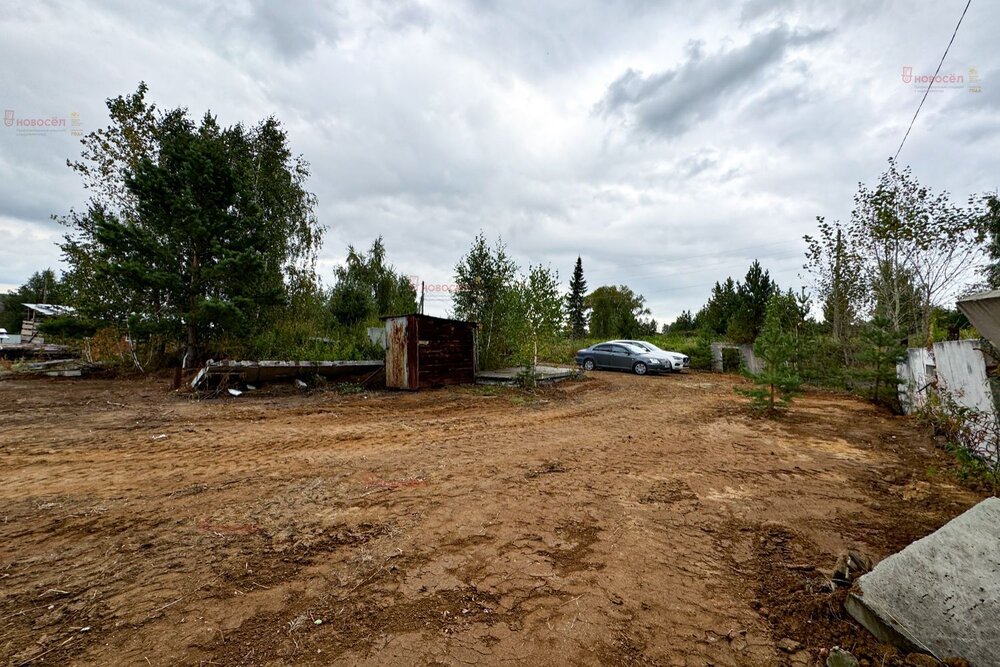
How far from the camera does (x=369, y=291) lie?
23.1m

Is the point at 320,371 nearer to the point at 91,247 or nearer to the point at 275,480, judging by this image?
the point at 275,480

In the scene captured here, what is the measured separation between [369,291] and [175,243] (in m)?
11.4

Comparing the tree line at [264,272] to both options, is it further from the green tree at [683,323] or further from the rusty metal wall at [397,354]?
the green tree at [683,323]

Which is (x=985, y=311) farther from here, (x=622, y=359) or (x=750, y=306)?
(x=750, y=306)

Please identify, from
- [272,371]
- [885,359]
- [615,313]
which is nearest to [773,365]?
[885,359]

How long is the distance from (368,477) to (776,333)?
8.76 meters

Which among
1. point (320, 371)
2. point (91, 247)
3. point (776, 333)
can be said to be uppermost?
point (91, 247)

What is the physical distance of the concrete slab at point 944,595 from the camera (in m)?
1.83

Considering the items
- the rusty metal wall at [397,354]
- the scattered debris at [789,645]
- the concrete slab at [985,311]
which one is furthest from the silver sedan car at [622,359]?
the scattered debris at [789,645]

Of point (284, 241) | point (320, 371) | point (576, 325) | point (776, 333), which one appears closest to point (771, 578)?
point (776, 333)

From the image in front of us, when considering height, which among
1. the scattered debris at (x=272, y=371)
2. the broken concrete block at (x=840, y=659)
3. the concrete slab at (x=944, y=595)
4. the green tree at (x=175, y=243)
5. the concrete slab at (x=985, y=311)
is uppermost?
the green tree at (x=175, y=243)

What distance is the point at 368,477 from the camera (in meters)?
4.40

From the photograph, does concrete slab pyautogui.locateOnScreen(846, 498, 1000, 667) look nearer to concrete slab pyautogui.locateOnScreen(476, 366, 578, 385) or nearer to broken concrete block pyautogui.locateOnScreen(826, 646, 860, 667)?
broken concrete block pyautogui.locateOnScreen(826, 646, 860, 667)

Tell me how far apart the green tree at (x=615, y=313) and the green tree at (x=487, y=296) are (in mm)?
19225
